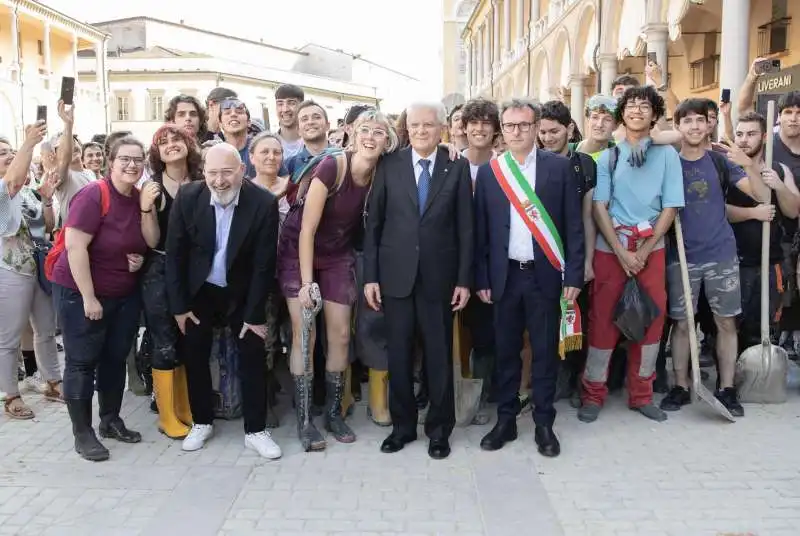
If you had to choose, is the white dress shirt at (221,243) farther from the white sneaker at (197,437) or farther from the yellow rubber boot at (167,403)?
the white sneaker at (197,437)

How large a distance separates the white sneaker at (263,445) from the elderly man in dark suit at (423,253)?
0.68 meters

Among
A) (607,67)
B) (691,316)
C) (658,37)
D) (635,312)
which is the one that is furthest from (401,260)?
(607,67)

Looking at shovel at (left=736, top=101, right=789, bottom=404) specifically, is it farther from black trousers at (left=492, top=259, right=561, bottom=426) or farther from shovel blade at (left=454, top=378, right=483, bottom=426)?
shovel blade at (left=454, top=378, right=483, bottom=426)

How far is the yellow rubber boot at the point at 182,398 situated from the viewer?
16.0ft

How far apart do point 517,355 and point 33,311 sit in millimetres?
3577

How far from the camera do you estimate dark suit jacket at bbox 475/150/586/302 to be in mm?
4363

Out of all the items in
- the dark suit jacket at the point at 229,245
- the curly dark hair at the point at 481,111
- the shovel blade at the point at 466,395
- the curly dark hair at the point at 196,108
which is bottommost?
the shovel blade at the point at 466,395

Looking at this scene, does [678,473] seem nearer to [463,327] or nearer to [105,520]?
[463,327]

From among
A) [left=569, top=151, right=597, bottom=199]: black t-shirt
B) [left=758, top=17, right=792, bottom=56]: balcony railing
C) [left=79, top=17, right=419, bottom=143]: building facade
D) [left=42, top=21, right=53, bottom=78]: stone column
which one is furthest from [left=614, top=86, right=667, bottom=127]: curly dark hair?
[left=79, top=17, right=419, bottom=143]: building facade

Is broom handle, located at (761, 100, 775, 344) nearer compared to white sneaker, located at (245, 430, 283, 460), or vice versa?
white sneaker, located at (245, 430, 283, 460)

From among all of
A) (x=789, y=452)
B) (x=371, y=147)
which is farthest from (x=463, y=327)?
(x=789, y=452)

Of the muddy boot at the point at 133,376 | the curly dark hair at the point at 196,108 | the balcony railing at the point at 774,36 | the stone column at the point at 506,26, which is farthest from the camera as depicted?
the stone column at the point at 506,26

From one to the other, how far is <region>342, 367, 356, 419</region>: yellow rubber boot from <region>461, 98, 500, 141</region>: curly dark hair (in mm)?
1883

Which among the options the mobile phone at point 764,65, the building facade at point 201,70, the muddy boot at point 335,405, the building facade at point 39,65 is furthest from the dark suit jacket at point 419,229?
the building facade at point 201,70
